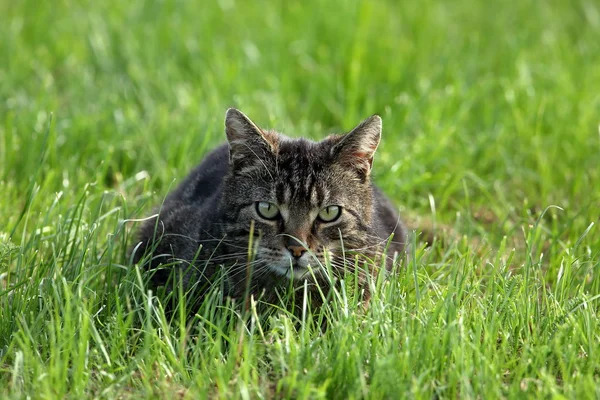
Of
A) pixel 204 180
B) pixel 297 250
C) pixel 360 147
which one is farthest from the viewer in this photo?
pixel 204 180

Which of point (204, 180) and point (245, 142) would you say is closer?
point (245, 142)

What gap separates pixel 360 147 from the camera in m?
4.19

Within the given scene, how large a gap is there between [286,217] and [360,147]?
502 millimetres

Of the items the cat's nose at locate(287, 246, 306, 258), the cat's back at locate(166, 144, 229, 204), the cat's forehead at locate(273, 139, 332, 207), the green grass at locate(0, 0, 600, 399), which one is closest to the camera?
the green grass at locate(0, 0, 600, 399)

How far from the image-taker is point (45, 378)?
10.6 feet

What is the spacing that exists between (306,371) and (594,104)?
13.7ft

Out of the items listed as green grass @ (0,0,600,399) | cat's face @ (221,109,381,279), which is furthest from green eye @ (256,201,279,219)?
green grass @ (0,0,600,399)

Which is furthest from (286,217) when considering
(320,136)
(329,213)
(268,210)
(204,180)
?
(320,136)

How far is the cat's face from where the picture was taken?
13.1ft

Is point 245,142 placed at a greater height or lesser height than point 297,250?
greater

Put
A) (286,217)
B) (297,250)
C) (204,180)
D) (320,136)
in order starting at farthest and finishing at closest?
1. (320,136)
2. (204,180)
3. (286,217)
4. (297,250)

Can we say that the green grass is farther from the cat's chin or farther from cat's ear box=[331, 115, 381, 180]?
cat's ear box=[331, 115, 381, 180]

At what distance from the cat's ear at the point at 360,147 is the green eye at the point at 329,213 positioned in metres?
0.24

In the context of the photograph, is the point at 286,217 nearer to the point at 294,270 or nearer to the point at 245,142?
the point at 294,270
